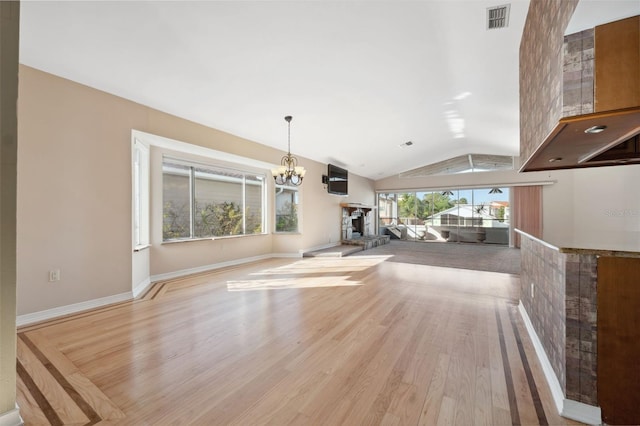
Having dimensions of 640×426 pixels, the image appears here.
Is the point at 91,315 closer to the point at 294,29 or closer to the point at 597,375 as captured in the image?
the point at 294,29

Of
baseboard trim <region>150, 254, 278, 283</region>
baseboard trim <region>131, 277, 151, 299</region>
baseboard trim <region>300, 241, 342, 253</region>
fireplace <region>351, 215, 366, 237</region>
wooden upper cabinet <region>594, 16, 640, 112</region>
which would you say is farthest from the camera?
fireplace <region>351, 215, 366, 237</region>

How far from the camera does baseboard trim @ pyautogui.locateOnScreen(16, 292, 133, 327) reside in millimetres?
2914

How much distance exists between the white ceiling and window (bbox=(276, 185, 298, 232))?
2.05 meters

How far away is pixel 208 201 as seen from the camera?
5.76 m

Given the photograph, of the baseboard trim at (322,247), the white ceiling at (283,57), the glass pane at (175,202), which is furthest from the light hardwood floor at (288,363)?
the baseboard trim at (322,247)

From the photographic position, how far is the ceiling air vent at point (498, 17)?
2.73m

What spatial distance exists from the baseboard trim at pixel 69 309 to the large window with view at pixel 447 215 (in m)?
10.2

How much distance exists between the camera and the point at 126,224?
3.77 metres

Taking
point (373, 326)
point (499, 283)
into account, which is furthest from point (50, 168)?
point (499, 283)

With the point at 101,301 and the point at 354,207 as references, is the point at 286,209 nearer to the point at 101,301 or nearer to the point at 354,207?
the point at 354,207

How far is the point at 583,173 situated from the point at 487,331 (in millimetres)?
2087

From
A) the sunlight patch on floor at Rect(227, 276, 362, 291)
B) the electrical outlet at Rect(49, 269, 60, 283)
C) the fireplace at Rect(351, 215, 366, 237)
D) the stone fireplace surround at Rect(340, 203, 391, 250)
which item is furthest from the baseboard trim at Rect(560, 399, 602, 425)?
the fireplace at Rect(351, 215, 366, 237)

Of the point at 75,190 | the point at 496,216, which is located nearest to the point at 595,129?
the point at 75,190

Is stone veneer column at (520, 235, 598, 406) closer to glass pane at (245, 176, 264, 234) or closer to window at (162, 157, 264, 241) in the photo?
window at (162, 157, 264, 241)
